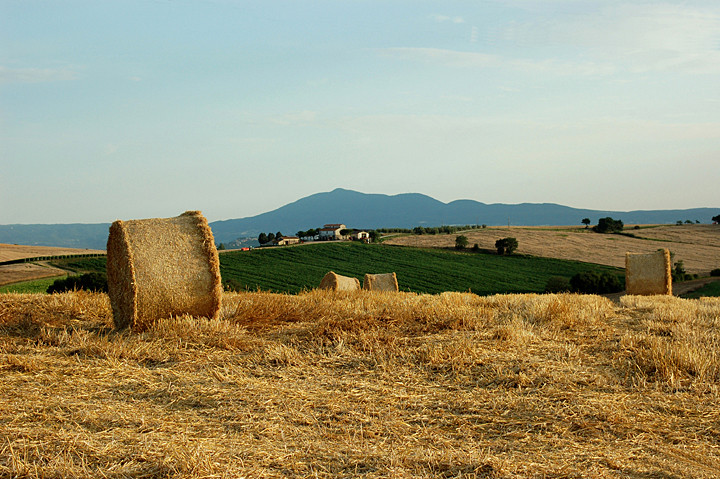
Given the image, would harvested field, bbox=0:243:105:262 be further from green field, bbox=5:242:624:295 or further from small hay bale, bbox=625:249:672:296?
small hay bale, bbox=625:249:672:296

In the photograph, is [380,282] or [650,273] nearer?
[650,273]

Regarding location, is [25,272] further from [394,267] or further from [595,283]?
[595,283]

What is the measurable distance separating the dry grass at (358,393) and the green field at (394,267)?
49.5 m

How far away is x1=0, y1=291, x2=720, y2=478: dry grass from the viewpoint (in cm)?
408

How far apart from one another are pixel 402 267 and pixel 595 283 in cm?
2573

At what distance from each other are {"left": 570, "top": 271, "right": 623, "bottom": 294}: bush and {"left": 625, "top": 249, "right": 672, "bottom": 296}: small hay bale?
33542 mm

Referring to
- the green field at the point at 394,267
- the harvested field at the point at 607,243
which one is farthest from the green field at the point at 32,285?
the harvested field at the point at 607,243

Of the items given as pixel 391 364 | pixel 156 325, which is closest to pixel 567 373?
Answer: pixel 391 364

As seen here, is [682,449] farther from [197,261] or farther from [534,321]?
[197,261]

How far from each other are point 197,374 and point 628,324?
6.96 metres

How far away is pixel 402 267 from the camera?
78.6 m

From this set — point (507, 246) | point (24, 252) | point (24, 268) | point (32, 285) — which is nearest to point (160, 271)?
point (32, 285)

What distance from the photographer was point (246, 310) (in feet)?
30.6

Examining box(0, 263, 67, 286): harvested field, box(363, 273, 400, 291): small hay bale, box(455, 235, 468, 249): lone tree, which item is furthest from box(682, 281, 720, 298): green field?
box(0, 263, 67, 286): harvested field
